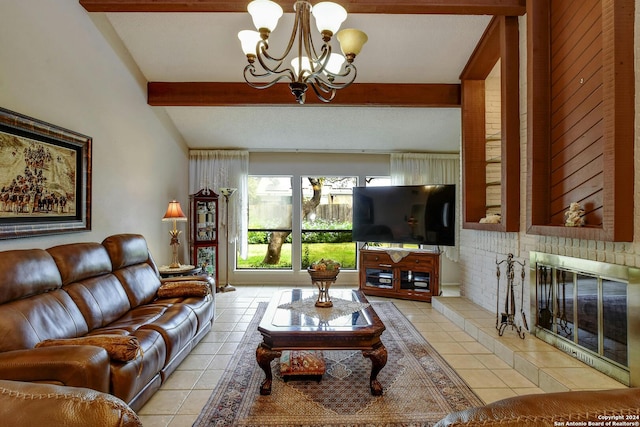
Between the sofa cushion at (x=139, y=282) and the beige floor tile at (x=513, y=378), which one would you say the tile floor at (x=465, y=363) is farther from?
the sofa cushion at (x=139, y=282)

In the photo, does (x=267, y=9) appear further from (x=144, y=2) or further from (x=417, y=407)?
(x=417, y=407)

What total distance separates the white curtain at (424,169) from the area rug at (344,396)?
11.1ft

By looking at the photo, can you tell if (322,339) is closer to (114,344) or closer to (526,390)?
(114,344)

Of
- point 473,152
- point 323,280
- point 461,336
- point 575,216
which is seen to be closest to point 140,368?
point 323,280

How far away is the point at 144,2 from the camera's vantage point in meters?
2.99

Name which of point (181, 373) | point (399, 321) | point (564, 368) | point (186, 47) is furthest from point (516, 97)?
point (181, 373)

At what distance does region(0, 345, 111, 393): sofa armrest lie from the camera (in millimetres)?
1551

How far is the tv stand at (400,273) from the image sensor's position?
195 inches

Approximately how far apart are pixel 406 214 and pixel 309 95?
2.16 meters

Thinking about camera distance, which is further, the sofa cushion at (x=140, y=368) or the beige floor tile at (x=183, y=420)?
the beige floor tile at (x=183, y=420)

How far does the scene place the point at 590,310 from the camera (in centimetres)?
250

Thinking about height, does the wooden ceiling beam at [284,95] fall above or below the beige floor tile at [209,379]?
above

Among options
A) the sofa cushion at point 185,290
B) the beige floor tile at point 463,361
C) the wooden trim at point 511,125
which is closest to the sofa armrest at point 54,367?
the sofa cushion at point 185,290

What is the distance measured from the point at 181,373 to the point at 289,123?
3666mm
